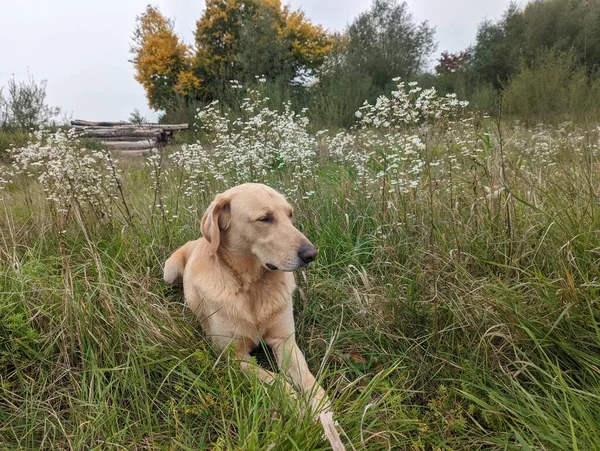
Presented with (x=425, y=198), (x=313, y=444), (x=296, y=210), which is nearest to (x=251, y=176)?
(x=296, y=210)

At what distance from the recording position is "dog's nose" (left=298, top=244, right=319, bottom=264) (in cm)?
197

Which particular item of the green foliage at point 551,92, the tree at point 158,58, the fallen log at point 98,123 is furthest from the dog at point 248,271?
the tree at point 158,58

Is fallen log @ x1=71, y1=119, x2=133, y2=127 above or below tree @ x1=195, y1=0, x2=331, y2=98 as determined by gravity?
below

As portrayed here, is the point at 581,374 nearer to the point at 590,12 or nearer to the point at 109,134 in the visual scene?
the point at 109,134

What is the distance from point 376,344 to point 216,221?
3.68 ft

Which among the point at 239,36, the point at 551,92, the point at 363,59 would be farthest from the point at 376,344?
the point at 239,36

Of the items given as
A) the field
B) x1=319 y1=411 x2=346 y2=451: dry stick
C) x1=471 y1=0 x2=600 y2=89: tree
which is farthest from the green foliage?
x1=319 y1=411 x2=346 y2=451: dry stick

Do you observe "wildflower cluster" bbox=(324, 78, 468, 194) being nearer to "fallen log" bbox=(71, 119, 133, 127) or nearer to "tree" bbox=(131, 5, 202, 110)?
"fallen log" bbox=(71, 119, 133, 127)

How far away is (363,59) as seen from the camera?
16.2 meters

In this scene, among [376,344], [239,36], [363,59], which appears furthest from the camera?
[239,36]

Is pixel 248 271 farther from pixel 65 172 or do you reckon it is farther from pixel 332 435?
pixel 65 172

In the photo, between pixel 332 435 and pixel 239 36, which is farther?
pixel 239 36

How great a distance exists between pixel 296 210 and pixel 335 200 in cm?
35

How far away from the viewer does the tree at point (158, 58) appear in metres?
20.2
